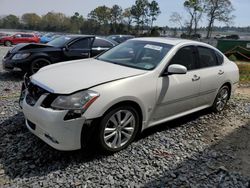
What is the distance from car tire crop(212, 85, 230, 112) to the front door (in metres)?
0.87

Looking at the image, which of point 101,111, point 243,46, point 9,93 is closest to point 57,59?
point 9,93

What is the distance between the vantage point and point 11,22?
73250mm

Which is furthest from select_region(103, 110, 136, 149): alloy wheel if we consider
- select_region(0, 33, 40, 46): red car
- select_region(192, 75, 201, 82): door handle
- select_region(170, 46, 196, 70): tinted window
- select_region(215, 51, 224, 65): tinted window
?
select_region(0, 33, 40, 46): red car

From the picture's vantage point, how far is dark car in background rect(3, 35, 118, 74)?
752cm

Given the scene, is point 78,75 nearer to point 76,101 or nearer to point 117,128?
point 76,101

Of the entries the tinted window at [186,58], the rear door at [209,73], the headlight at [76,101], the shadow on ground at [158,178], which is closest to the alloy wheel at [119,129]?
the shadow on ground at [158,178]

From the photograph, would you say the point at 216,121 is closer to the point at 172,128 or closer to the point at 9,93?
the point at 172,128

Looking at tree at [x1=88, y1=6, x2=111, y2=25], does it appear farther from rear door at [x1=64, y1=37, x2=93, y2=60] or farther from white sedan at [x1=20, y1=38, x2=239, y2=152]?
white sedan at [x1=20, y1=38, x2=239, y2=152]

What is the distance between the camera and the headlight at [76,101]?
3027 millimetres

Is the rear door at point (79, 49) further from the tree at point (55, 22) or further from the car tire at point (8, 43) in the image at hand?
the tree at point (55, 22)

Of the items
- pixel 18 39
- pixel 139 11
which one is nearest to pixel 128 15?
pixel 139 11

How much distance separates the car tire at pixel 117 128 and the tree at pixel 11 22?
77.9 m

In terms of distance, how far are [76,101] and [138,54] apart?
64.4 inches

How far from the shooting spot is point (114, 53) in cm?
462
